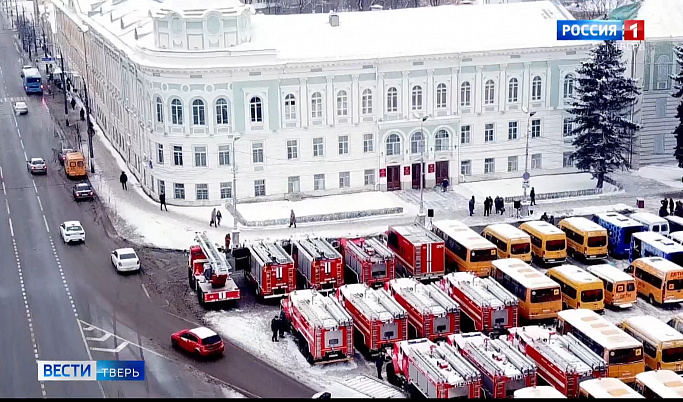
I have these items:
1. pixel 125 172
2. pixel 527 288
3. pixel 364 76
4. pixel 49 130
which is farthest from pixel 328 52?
pixel 49 130

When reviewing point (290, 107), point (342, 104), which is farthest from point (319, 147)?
point (290, 107)

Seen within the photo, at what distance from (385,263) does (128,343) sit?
557 inches

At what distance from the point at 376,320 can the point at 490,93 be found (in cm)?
3473

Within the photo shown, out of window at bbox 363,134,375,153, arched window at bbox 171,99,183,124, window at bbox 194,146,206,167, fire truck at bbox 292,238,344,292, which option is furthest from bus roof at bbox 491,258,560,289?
arched window at bbox 171,99,183,124

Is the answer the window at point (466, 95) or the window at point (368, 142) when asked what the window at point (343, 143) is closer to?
the window at point (368, 142)

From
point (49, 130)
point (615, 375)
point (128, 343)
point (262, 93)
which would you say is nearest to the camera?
point (615, 375)

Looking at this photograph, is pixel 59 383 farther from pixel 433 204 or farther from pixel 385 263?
pixel 433 204

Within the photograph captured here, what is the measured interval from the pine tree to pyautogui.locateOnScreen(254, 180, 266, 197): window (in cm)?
2258

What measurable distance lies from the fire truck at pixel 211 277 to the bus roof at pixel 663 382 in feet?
69.5

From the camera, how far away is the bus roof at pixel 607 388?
3841cm

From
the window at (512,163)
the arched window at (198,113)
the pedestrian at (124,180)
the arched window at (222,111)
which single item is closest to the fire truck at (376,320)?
the arched window at (222,111)

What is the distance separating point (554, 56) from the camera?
7719 cm

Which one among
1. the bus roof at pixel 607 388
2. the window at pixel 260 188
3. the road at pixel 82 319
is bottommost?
the road at pixel 82 319

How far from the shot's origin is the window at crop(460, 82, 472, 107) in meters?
75.9
